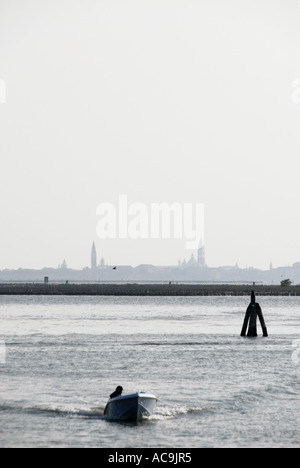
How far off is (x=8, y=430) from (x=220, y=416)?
9134mm

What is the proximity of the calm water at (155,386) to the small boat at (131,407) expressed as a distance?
50cm

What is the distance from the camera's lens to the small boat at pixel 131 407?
33.5 meters

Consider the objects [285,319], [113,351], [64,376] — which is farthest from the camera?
[285,319]

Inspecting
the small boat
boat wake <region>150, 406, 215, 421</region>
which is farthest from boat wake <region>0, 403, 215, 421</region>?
the small boat

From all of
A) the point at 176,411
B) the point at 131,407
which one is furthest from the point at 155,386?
the point at 131,407

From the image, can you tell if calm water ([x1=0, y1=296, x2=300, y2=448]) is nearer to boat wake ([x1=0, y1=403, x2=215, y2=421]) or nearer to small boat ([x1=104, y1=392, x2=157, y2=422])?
boat wake ([x1=0, y1=403, x2=215, y2=421])

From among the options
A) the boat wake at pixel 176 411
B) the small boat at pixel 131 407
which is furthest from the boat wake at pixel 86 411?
the small boat at pixel 131 407

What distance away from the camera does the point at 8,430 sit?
31.9m

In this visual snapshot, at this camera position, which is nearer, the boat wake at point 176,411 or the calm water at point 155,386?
the calm water at point 155,386

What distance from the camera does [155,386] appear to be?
42.8m

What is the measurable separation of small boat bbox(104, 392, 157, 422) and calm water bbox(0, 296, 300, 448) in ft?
1.64

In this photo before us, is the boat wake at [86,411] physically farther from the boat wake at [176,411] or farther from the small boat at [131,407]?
the small boat at [131,407]
